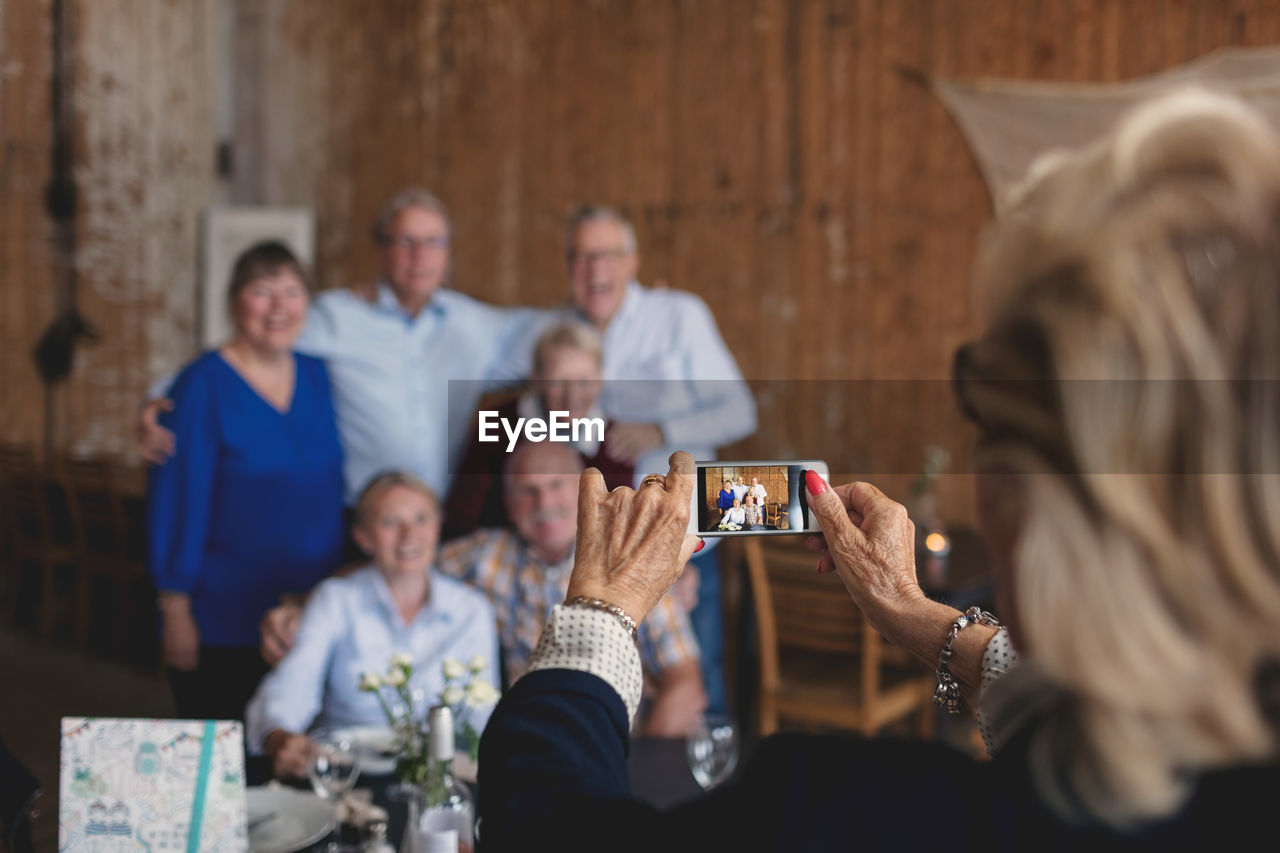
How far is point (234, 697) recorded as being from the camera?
245 cm

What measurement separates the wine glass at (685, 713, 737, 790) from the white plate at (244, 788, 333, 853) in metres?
0.59

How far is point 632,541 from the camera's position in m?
0.94

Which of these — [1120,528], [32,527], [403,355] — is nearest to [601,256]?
[403,355]

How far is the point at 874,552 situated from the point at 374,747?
112 cm

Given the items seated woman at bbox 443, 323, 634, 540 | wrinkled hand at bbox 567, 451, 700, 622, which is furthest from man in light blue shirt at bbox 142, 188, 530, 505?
wrinkled hand at bbox 567, 451, 700, 622

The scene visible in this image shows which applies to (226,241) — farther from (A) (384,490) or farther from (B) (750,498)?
(B) (750,498)

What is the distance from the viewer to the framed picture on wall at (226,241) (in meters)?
5.34

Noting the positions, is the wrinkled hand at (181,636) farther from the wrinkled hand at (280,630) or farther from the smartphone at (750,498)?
the smartphone at (750,498)

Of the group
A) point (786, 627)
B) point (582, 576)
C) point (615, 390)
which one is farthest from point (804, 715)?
point (582, 576)

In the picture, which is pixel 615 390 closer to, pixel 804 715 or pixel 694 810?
pixel 804 715

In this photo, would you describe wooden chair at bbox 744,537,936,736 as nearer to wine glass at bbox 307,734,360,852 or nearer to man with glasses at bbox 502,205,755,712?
man with glasses at bbox 502,205,755,712

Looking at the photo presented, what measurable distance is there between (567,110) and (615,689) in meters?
4.40

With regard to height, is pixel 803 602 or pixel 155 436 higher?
pixel 155 436

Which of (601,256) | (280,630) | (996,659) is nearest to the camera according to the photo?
(996,659)
